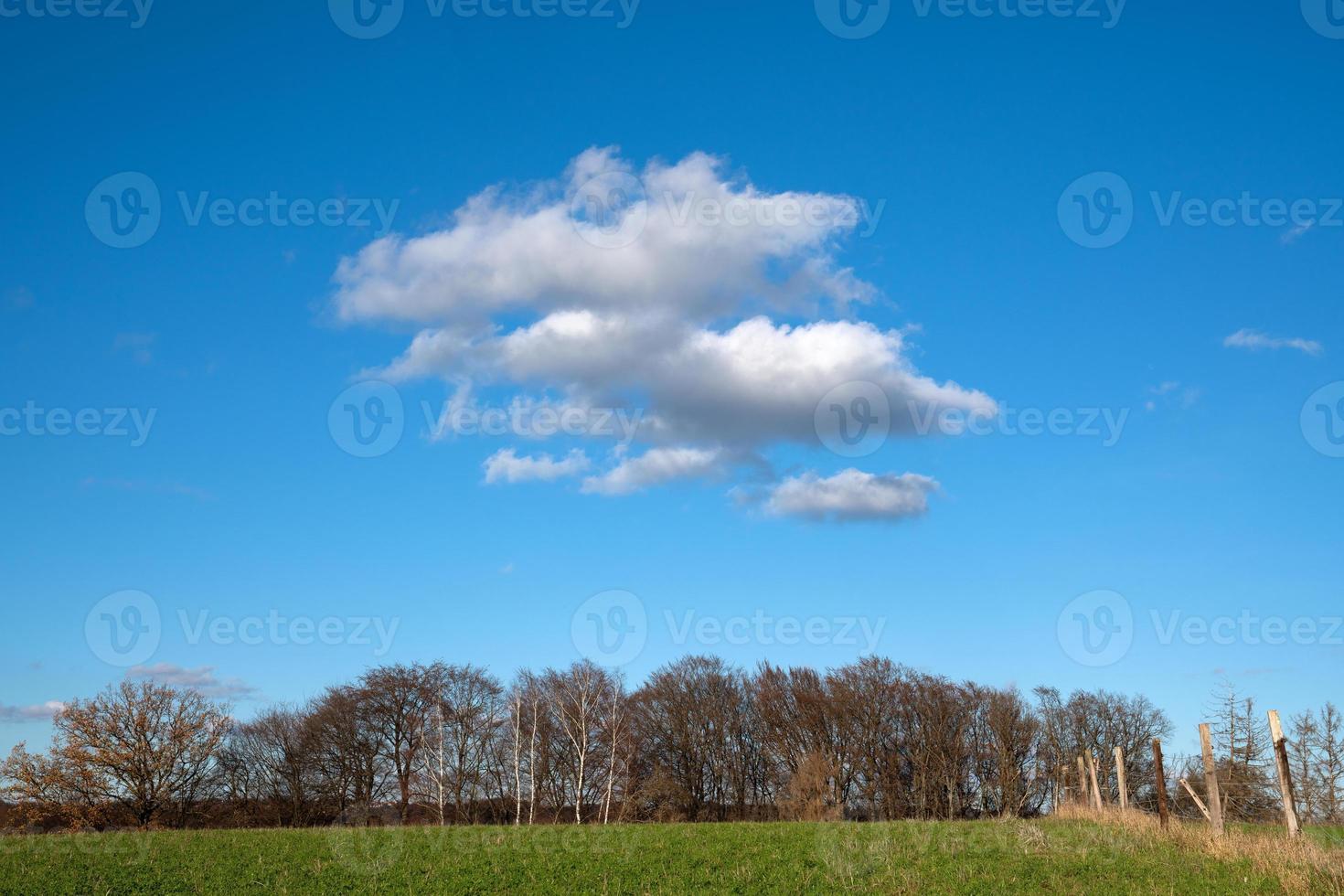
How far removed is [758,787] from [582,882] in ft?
179

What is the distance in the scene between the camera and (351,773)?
63.0m

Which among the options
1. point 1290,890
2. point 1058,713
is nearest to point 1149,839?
point 1290,890

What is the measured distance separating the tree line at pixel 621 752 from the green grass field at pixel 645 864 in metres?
22.0

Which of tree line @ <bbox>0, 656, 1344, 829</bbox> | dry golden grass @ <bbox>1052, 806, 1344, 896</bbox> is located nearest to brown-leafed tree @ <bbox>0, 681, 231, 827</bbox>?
tree line @ <bbox>0, 656, 1344, 829</bbox>

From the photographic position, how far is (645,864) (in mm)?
24953

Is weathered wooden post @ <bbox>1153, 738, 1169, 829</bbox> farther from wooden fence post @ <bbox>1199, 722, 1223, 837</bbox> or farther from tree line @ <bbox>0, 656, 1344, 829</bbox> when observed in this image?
tree line @ <bbox>0, 656, 1344, 829</bbox>

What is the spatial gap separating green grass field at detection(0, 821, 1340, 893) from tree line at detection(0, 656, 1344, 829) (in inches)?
865

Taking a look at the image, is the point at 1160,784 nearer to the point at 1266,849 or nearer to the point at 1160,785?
the point at 1160,785

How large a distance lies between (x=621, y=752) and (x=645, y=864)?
42.4m

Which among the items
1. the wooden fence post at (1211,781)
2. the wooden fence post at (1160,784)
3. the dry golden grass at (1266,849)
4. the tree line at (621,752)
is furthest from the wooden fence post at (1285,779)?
the tree line at (621,752)

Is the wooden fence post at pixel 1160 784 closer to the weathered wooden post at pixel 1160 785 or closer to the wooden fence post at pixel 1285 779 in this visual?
the weathered wooden post at pixel 1160 785

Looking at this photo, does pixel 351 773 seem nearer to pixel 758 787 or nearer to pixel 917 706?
pixel 758 787

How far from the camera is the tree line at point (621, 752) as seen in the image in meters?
51.3

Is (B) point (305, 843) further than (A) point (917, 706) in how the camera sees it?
No
